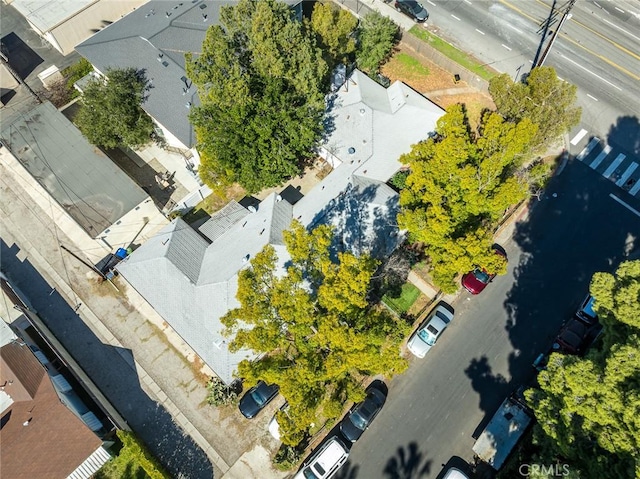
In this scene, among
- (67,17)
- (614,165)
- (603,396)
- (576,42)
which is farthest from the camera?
(576,42)

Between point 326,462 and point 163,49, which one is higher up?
point 163,49

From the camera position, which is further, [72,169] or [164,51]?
[164,51]

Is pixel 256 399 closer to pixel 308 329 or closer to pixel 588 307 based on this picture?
pixel 308 329

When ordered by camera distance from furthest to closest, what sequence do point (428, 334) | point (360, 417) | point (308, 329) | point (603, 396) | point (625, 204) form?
1. point (625, 204)
2. point (428, 334)
3. point (360, 417)
4. point (308, 329)
5. point (603, 396)

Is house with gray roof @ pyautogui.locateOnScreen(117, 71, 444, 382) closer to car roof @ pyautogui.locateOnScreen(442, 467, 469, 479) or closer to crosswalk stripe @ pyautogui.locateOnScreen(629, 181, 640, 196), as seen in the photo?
car roof @ pyautogui.locateOnScreen(442, 467, 469, 479)

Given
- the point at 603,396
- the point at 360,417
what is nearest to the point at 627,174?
the point at 603,396

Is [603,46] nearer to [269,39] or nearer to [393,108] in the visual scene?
[393,108]
